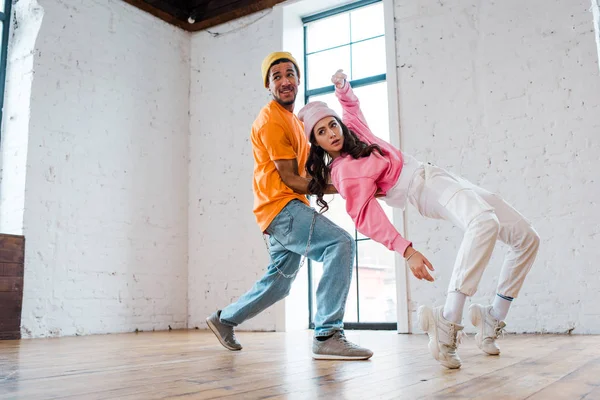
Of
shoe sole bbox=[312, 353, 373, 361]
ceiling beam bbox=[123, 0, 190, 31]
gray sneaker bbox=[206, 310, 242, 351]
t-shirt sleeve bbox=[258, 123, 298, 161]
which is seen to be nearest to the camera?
shoe sole bbox=[312, 353, 373, 361]

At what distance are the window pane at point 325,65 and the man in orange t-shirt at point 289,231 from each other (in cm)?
259

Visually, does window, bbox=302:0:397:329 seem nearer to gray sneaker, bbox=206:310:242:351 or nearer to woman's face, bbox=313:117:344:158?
gray sneaker, bbox=206:310:242:351

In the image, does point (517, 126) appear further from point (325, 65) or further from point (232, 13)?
point (232, 13)

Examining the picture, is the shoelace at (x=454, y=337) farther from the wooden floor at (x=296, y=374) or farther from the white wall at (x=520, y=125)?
the white wall at (x=520, y=125)

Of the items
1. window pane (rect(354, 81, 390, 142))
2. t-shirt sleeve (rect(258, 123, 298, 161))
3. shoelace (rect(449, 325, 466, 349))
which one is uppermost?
window pane (rect(354, 81, 390, 142))

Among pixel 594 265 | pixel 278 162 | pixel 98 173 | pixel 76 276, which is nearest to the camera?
pixel 278 162

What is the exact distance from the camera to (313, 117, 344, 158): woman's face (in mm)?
2488

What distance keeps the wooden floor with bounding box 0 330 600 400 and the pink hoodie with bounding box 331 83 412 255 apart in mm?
510

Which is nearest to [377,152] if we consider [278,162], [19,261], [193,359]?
[278,162]

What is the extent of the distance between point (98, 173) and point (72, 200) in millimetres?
372

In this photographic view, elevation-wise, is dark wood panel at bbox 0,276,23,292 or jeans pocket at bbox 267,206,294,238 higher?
jeans pocket at bbox 267,206,294,238

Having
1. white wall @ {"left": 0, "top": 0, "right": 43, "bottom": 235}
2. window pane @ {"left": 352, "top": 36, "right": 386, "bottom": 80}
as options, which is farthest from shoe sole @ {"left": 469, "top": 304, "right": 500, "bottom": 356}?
white wall @ {"left": 0, "top": 0, "right": 43, "bottom": 235}

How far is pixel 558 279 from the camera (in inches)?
149

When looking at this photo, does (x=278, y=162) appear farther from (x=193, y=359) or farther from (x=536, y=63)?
(x=536, y=63)
